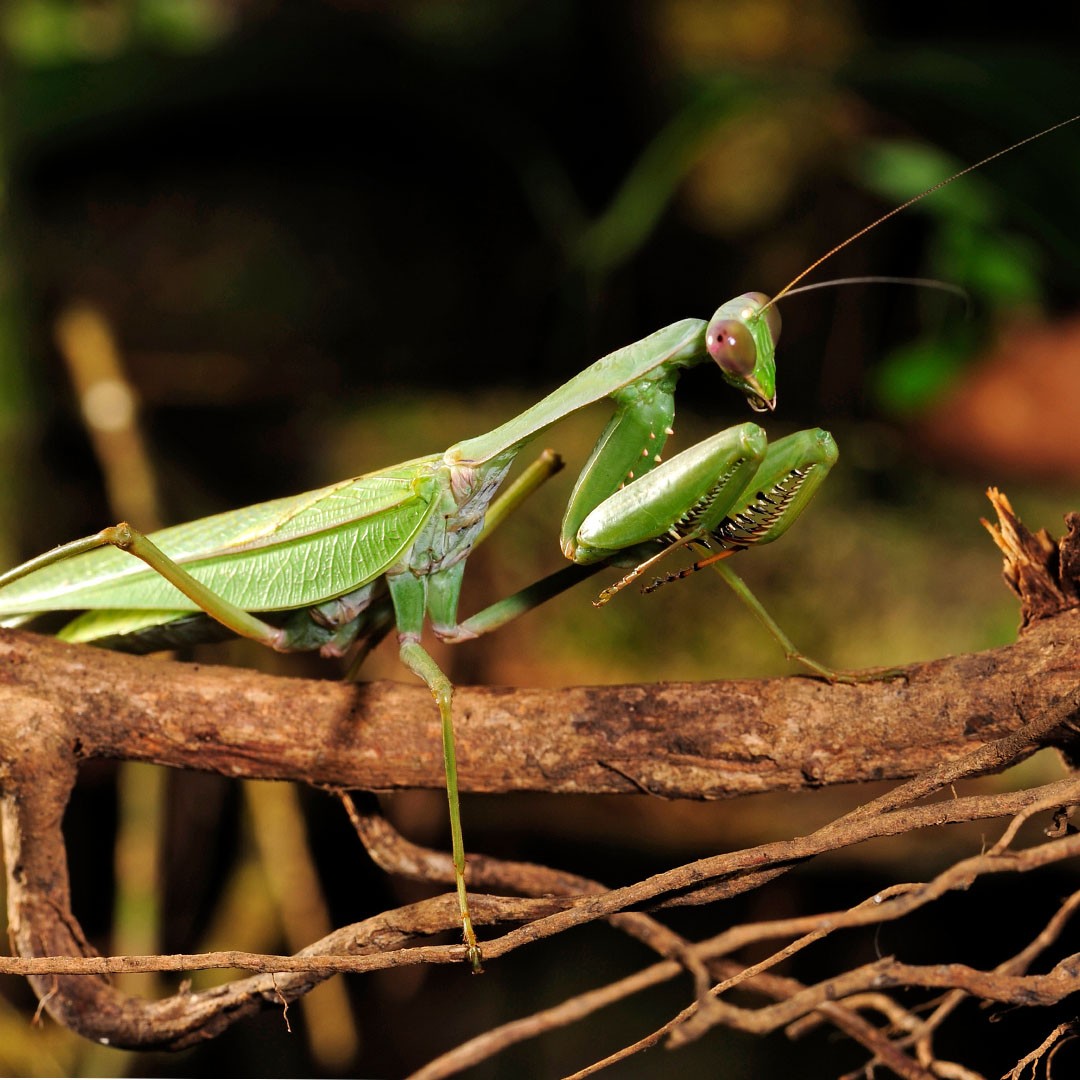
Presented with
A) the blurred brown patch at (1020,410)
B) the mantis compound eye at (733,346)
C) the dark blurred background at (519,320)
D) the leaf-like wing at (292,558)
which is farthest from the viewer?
the blurred brown patch at (1020,410)

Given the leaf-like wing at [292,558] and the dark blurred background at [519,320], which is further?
the dark blurred background at [519,320]

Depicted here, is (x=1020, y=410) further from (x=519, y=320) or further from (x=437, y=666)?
(x=437, y=666)

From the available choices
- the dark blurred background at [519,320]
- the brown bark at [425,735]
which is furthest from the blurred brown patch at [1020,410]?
the brown bark at [425,735]

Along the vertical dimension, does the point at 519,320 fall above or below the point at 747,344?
above

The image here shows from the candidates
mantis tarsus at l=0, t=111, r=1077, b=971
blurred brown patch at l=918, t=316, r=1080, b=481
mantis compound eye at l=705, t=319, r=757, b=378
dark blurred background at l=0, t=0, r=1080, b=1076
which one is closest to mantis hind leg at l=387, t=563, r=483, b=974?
mantis tarsus at l=0, t=111, r=1077, b=971

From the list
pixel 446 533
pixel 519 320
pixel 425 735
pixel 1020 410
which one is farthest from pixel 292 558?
pixel 1020 410

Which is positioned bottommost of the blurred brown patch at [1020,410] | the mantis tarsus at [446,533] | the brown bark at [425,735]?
the brown bark at [425,735]

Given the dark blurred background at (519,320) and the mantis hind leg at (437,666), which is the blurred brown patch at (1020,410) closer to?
the dark blurred background at (519,320)
